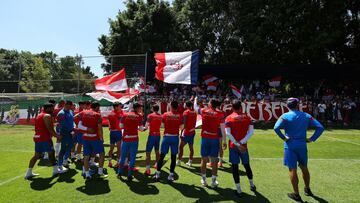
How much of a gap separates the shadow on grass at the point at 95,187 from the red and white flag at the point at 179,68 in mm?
8062

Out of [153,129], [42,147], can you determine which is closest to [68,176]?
[42,147]

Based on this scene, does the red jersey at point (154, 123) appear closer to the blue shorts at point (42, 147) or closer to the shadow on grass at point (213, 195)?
the shadow on grass at point (213, 195)

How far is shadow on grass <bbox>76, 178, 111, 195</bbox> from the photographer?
7.88m

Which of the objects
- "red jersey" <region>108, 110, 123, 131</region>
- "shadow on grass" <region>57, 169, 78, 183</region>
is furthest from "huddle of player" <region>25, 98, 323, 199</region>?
"red jersey" <region>108, 110, 123, 131</region>

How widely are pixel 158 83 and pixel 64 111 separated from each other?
69.1 ft

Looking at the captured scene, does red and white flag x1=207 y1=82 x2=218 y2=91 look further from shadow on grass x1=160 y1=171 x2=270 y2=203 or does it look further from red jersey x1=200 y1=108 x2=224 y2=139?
shadow on grass x1=160 y1=171 x2=270 y2=203

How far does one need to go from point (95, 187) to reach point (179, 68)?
924 centimetres

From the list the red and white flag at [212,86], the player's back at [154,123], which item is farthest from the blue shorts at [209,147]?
the red and white flag at [212,86]

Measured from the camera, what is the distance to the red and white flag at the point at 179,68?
53.1ft

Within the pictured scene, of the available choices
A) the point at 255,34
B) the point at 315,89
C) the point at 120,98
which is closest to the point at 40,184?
the point at 120,98

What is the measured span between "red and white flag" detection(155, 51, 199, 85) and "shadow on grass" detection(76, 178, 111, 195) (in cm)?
806

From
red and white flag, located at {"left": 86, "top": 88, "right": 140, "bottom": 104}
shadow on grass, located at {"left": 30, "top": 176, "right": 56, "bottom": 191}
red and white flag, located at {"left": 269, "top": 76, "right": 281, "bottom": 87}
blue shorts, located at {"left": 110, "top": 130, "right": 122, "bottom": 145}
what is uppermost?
red and white flag, located at {"left": 269, "top": 76, "right": 281, "bottom": 87}

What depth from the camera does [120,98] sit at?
58.8 feet

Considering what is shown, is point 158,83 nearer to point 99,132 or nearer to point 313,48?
point 313,48
